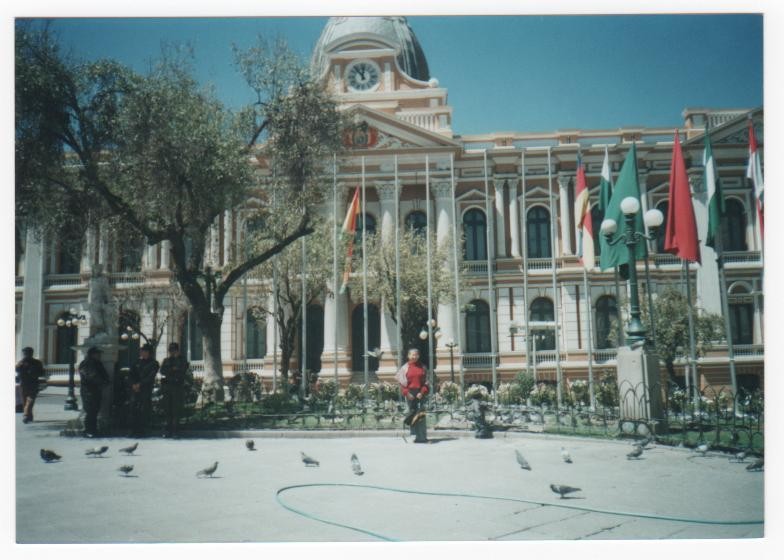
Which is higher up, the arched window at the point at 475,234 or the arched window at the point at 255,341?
the arched window at the point at 475,234

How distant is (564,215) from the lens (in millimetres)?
23188

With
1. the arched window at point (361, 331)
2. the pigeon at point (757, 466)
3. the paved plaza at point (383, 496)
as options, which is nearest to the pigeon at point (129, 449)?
the paved plaza at point (383, 496)

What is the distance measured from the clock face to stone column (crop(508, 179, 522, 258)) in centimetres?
677

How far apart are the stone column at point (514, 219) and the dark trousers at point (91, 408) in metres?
16.6

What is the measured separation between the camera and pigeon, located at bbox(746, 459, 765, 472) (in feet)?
24.0

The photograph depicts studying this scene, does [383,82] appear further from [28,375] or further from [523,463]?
[523,463]

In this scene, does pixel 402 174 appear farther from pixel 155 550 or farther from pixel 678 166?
pixel 155 550

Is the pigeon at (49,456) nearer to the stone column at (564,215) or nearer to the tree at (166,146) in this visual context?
the tree at (166,146)

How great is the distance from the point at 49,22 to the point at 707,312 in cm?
1636

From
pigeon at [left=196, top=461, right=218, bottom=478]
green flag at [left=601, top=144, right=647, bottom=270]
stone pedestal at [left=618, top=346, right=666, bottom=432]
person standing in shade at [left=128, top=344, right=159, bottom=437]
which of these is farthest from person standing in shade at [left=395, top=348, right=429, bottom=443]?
green flag at [left=601, top=144, right=647, bottom=270]

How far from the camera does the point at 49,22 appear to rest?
332 inches

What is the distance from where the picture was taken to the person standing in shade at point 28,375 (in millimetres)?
9407

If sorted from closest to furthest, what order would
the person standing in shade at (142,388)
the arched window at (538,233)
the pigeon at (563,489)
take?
the pigeon at (563,489) < the person standing in shade at (142,388) < the arched window at (538,233)
